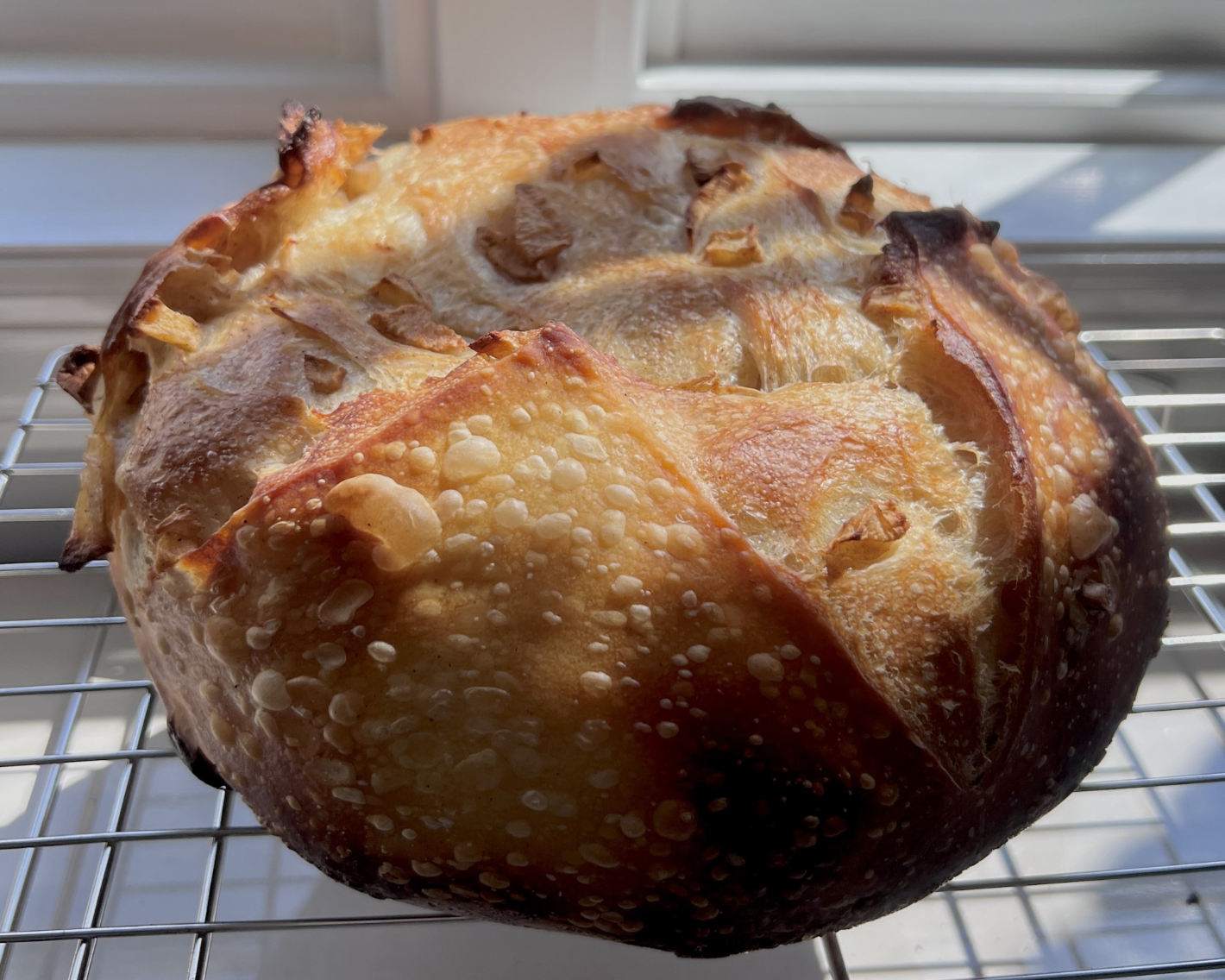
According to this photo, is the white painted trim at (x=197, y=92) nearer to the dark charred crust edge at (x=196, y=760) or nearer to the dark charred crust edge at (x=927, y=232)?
the dark charred crust edge at (x=927, y=232)

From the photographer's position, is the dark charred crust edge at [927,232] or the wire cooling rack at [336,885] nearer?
the dark charred crust edge at [927,232]

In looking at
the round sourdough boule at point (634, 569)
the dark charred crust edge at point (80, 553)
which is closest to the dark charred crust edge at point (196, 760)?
the round sourdough boule at point (634, 569)

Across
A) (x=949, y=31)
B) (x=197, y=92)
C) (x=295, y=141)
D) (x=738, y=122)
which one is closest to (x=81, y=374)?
(x=295, y=141)

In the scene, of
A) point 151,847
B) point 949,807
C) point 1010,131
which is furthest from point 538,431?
point 1010,131

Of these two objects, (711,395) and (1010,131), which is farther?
(1010,131)

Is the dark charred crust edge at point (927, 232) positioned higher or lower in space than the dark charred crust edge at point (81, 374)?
higher

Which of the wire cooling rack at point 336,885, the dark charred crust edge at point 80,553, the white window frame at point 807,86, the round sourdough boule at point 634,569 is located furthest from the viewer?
the white window frame at point 807,86

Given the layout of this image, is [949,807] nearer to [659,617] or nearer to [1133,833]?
[659,617]

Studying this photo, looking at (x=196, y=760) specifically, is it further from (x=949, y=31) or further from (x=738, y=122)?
(x=949, y=31)
